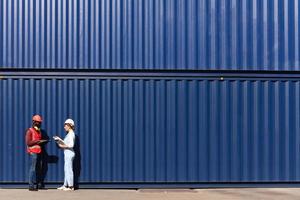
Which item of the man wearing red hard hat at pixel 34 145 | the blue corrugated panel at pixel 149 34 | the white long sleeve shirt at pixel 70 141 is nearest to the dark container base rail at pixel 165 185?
the man wearing red hard hat at pixel 34 145

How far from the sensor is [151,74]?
44.0 ft

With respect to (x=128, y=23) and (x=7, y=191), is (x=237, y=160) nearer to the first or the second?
(x=128, y=23)

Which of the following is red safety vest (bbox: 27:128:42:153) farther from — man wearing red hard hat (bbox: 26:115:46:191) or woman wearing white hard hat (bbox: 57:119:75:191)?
woman wearing white hard hat (bbox: 57:119:75:191)

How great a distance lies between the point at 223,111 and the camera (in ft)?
44.5

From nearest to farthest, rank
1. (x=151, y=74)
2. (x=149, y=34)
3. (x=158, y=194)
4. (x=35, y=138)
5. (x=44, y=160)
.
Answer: (x=158, y=194), (x=35, y=138), (x=44, y=160), (x=151, y=74), (x=149, y=34)

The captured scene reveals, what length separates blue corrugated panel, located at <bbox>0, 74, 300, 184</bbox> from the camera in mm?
13336

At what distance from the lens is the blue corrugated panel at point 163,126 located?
525 inches

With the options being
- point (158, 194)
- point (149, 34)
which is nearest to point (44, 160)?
point (158, 194)

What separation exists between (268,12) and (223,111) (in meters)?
2.52

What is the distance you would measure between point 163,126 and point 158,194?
161 centimetres

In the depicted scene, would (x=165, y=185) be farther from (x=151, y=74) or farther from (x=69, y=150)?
(x=151, y=74)

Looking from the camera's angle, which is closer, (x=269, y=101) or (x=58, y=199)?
(x=58, y=199)

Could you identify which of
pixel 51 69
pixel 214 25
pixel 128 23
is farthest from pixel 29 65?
pixel 214 25

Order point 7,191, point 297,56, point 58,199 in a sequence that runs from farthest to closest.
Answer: point 297,56
point 7,191
point 58,199
